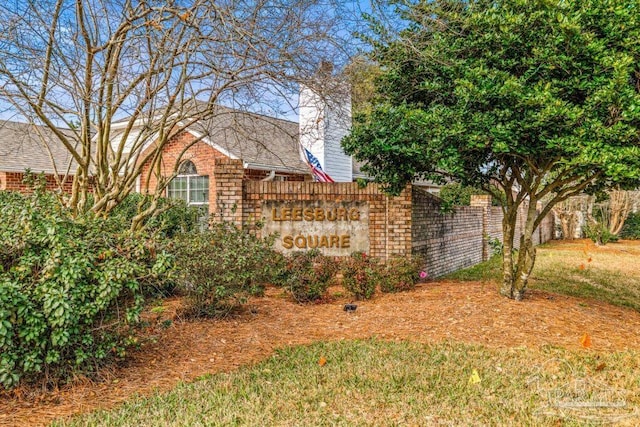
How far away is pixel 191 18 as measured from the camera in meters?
5.30

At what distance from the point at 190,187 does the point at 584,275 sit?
11.4m

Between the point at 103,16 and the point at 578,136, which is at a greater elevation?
the point at 103,16

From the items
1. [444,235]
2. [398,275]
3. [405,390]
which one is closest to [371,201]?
[398,275]

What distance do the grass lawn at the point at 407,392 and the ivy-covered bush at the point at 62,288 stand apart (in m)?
0.65

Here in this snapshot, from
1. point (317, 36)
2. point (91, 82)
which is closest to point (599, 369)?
point (317, 36)

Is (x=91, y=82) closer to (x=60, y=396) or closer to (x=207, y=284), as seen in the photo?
(x=207, y=284)

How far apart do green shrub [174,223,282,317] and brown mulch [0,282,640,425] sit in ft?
0.93

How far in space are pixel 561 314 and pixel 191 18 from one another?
615 cm

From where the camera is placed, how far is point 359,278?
748cm

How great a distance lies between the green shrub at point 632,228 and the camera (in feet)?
80.1

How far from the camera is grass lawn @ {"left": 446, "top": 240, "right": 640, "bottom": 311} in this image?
31.0ft

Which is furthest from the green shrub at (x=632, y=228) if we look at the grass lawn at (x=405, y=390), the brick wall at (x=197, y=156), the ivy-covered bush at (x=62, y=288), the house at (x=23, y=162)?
the ivy-covered bush at (x=62, y=288)

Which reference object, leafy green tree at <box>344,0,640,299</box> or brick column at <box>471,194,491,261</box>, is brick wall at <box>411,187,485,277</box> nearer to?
brick column at <box>471,194,491,261</box>

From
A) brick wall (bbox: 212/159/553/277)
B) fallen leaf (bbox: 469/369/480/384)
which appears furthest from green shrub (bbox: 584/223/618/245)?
fallen leaf (bbox: 469/369/480/384)
